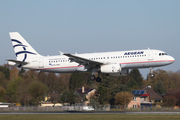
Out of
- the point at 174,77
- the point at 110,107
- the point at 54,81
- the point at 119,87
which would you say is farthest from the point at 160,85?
the point at 110,107

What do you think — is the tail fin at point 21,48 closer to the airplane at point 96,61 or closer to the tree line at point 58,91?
the airplane at point 96,61

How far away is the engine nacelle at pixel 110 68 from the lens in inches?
1767

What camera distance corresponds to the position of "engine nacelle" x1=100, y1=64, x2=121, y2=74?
4488 centimetres

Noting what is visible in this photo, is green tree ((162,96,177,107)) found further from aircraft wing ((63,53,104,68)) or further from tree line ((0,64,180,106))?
aircraft wing ((63,53,104,68))

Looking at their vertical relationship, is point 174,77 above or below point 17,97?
above

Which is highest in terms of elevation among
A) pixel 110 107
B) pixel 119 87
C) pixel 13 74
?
pixel 13 74

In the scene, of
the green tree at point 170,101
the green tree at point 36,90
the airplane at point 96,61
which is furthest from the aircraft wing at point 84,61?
the green tree at point 170,101

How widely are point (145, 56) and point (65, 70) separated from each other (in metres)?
14.0

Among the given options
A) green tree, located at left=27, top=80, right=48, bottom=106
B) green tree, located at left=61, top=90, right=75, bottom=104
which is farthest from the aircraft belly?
green tree, located at left=61, top=90, right=75, bottom=104

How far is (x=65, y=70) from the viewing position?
162 feet

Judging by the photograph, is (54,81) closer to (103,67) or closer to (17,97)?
(17,97)

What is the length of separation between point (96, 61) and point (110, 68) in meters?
2.53

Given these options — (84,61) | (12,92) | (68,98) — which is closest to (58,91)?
(12,92)

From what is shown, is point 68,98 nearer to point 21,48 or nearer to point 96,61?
point 21,48
